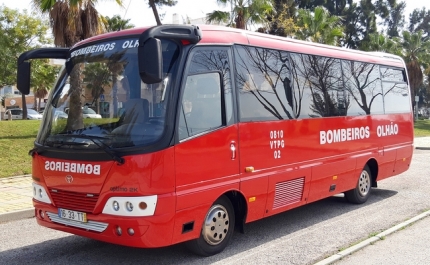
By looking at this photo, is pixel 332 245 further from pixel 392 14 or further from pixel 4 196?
pixel 392 14

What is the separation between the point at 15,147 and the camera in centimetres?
1548

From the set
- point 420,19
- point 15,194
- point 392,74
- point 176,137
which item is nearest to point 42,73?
point 15,194

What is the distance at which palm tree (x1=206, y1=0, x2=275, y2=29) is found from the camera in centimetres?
2298

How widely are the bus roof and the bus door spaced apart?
0.19 m

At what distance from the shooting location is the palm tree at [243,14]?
2298cm

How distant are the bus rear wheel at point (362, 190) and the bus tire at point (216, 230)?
3.87 m

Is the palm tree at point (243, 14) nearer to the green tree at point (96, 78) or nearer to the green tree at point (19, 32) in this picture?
the green tree at point (19, 32)

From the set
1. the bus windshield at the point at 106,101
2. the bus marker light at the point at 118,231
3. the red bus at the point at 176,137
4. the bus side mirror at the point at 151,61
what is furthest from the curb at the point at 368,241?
the bus side mirror at the point at 151,61

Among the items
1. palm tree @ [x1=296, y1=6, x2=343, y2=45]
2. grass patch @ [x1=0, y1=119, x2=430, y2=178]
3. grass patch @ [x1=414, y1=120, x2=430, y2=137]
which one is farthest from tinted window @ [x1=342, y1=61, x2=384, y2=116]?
grass patch @ [x1=414, y1=120, x2=430, y2=137]

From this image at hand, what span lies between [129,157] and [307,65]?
4101 millimetres

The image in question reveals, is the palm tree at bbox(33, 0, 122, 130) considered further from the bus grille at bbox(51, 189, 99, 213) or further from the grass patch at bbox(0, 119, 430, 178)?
the bus grille at bbox(51, 189, 99, 213)

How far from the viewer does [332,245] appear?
697cm

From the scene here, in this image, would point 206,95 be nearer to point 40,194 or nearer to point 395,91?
point 40,194

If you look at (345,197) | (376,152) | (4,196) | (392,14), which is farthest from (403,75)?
(392,14)
